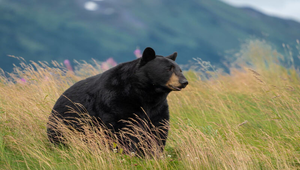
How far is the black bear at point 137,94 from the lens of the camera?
12.3 ft

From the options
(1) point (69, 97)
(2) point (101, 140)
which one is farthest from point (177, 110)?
(2) point (101, 140)

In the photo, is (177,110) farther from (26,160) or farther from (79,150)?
(26,160)

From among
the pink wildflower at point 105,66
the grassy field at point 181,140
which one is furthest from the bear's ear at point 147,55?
the pink wildflower at point 105,66

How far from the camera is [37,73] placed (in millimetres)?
7359

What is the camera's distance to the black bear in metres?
3.76

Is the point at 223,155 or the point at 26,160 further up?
the point at 26,160

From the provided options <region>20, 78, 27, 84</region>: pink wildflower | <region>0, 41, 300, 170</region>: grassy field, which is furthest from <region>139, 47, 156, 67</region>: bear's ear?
<region>20, 78, 27, 84</region>: pink wildflower

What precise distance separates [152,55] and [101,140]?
1222mm

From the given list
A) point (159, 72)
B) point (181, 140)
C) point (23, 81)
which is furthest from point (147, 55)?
point (23, 81)

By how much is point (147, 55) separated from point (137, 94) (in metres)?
0.51

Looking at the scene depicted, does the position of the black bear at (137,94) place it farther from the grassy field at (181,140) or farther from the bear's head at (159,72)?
the grassy field at (181,140)

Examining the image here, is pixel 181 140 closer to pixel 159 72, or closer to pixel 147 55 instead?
pixel 159 72

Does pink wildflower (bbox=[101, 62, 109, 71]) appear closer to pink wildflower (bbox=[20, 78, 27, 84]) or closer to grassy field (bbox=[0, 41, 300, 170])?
grassy field (bbox=[0, 41, 300, 170])

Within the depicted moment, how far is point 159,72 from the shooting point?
148 inches
